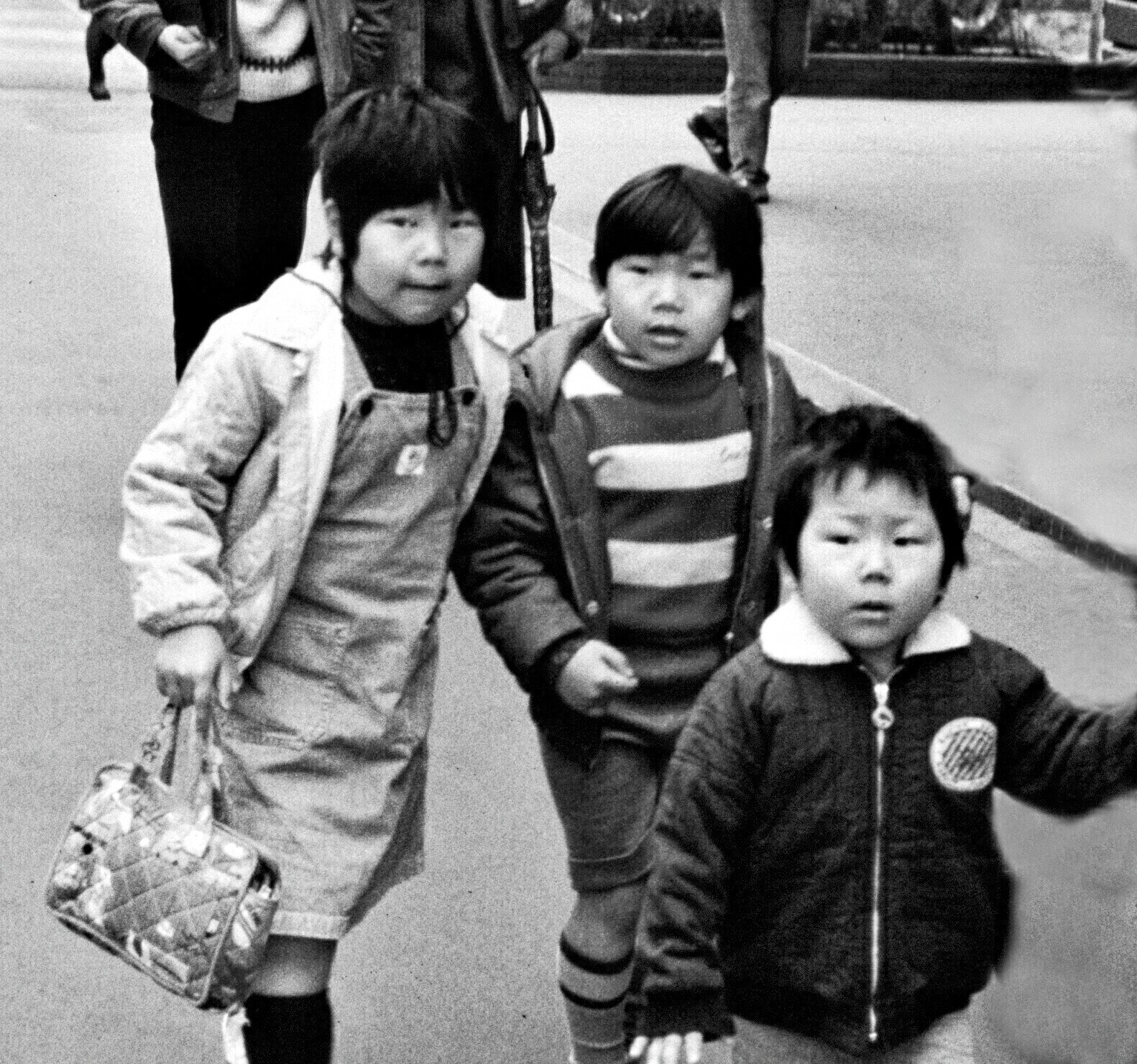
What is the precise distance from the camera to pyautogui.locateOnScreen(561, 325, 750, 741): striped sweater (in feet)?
11.0

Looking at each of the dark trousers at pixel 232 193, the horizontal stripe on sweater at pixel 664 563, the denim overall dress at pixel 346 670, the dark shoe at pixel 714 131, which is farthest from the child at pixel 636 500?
the dark shoe at pixel 714 131

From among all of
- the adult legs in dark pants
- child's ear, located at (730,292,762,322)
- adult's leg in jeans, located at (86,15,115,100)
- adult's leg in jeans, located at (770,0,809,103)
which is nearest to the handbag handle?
child's ear, located at (730,292,762,322)

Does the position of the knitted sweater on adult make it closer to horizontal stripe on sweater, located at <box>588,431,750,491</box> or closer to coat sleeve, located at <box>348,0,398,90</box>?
coat sleeve, located at <box>348,0,398,90</box>

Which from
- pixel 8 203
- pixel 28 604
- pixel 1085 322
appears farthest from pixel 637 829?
pixel 8 203

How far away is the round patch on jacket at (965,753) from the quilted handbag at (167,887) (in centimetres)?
83

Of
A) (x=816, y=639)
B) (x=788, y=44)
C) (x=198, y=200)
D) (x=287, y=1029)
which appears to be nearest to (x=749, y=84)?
(x=788, y=44)

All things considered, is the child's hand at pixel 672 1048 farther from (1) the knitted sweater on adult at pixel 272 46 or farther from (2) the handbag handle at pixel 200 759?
(1) the knitted sweater on adult at pixel 272 46

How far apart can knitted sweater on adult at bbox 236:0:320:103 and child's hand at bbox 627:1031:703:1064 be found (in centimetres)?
328

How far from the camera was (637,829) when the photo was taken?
346 cm

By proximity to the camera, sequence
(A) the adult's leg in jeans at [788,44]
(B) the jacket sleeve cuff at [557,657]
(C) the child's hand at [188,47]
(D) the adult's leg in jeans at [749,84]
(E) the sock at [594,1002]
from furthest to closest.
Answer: (A) the adult's leg in jeans at [788,44]
(D) the adult's leg in jeans at [749,84]
(C) the child's hand at [188,47]
(E) the sock at [594,1002]
(B) the jacket sleeve cuff at [557,657]

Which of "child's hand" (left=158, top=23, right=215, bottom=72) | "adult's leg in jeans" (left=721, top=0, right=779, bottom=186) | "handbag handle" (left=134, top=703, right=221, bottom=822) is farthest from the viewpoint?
"adult's leg in jeans" (left=721, top=0, right=779, bottom=186)

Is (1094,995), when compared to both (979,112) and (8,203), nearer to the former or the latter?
(8,203)

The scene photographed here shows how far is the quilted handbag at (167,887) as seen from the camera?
3.06m

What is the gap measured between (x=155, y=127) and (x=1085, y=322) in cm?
336
